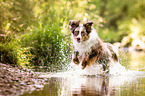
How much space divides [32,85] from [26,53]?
4366mm

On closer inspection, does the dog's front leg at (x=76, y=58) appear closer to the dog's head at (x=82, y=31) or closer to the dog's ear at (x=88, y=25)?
the dog's head at (x=82, y=31)

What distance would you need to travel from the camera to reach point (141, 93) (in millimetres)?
5785

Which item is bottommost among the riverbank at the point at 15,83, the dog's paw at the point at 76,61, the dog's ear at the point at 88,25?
the riverbank at the point at 15,83

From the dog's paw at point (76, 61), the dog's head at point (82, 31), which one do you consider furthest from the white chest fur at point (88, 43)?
the dog's paw at point (76, 61)

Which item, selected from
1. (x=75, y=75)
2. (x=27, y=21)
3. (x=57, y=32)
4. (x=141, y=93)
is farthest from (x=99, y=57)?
(x=27, y=21)

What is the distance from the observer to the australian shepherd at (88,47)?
30.8 feet

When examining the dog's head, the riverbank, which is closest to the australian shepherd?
the dog's head

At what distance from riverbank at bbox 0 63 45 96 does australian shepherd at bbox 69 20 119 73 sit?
82.7 inches

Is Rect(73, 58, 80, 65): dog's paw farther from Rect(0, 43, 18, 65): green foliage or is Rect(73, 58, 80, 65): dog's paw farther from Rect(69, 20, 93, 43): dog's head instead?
Rect(0, 43, 18, 65): green foliage

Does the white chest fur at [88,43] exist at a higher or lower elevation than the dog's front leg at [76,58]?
higher

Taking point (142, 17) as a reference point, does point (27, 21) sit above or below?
below

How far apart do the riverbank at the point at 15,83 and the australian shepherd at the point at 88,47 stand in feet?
6.89

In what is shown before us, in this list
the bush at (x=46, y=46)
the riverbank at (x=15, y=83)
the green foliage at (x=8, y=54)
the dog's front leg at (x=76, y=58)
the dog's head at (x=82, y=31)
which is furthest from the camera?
the bush at (x=46, y=46)

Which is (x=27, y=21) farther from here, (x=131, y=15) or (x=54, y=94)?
(x=131, y=15)
